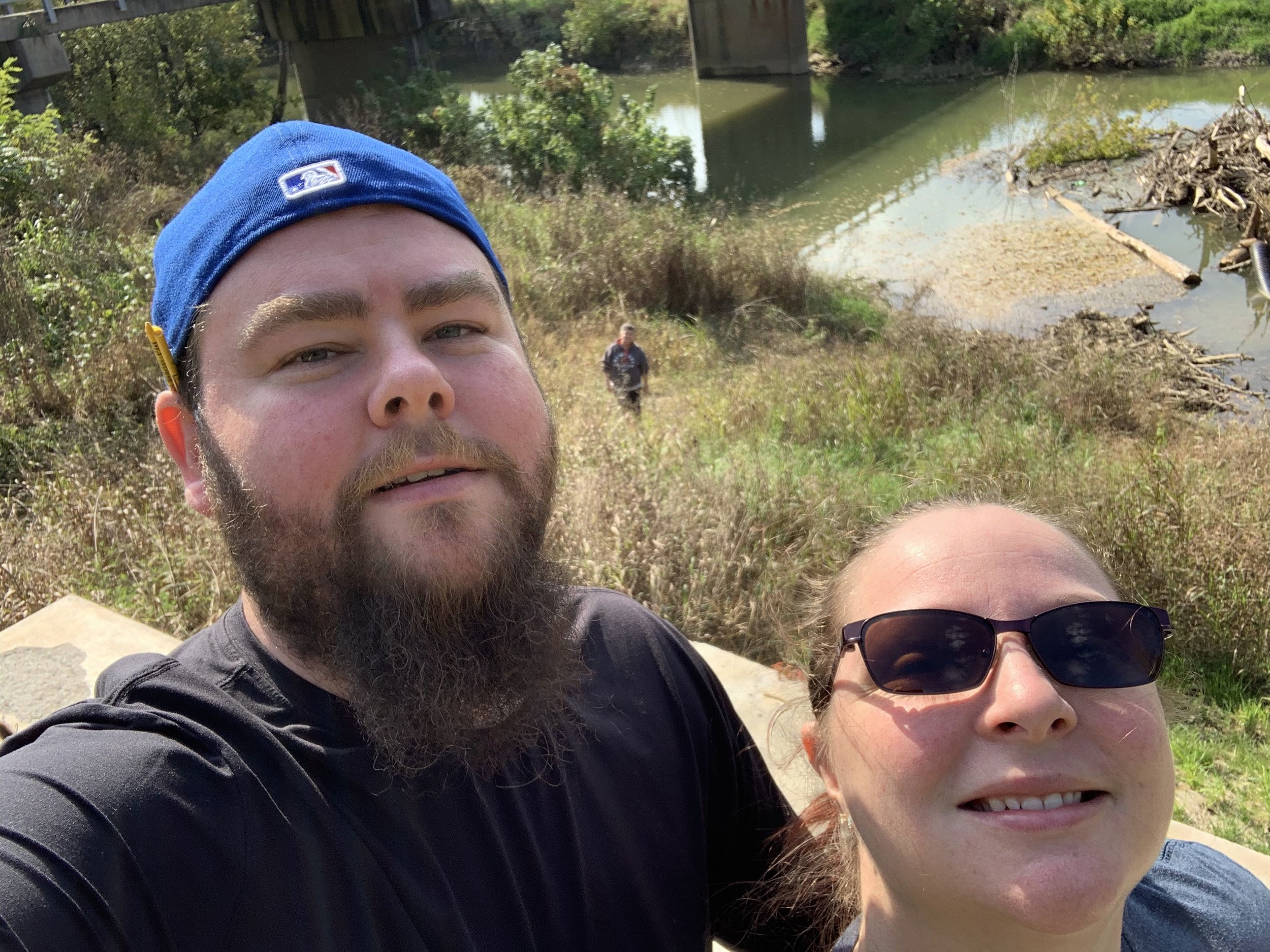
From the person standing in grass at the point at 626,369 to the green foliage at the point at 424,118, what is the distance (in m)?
10.3

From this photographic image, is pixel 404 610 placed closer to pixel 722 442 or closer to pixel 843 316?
pixel 722 442

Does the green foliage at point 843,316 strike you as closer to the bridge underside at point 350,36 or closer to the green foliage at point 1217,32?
the bridge underside at point 350,36

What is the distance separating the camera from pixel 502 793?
1.50 metres

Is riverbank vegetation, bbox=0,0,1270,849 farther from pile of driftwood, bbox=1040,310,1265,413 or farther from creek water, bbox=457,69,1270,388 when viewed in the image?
creek water, bbox=457,69,1270,388

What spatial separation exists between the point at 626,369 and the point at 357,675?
27.5ft

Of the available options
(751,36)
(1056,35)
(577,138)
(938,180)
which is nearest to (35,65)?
(577,138)

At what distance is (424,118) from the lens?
67.1ft

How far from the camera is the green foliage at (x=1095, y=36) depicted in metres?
27.7

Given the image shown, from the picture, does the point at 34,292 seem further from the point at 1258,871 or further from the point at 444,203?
the point at 1258,871

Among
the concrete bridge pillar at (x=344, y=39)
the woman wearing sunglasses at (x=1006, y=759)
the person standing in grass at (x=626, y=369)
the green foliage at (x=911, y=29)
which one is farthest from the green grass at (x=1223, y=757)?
the green foliage at (x=911, y=29)

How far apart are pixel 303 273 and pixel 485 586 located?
549mm

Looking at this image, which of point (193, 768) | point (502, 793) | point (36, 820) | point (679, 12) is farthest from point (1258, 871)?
point (679, 12)

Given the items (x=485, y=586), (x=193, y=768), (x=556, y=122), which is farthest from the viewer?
(x=556, y=122)

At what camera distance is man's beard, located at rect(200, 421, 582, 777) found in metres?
1.43
